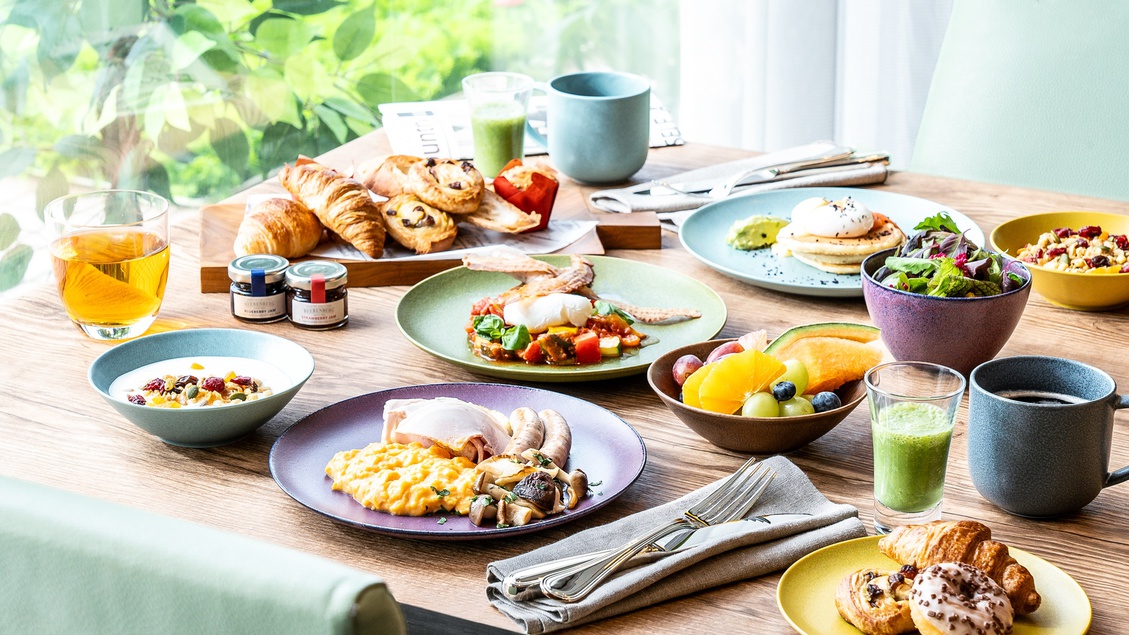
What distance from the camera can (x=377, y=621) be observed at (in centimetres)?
67

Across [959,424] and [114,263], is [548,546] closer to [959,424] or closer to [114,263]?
[959,424]

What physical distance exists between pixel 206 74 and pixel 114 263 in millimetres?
2238

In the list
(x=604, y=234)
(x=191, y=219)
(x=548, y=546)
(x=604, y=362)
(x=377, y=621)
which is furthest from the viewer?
(x=191, y=219)

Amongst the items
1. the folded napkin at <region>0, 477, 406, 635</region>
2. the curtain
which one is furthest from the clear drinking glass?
the curtain

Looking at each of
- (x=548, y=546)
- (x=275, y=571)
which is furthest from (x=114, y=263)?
(x=275, y=571)

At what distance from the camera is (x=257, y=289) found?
60.2 inches

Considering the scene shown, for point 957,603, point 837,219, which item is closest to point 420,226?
point 837,219

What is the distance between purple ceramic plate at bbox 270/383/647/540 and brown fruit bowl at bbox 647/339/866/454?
0.06m

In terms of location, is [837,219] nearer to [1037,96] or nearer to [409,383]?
[409,383]

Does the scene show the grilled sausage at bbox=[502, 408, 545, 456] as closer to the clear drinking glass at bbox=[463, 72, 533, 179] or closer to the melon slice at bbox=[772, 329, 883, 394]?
the melon slice at bbox=[772, 329, 883, 394]

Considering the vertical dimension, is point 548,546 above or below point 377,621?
below

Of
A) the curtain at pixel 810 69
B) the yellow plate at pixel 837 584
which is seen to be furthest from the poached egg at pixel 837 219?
the curtain at pixel 810 69

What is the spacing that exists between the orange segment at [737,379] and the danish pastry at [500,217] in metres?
0.69

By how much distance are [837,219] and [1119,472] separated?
712 millimetres
